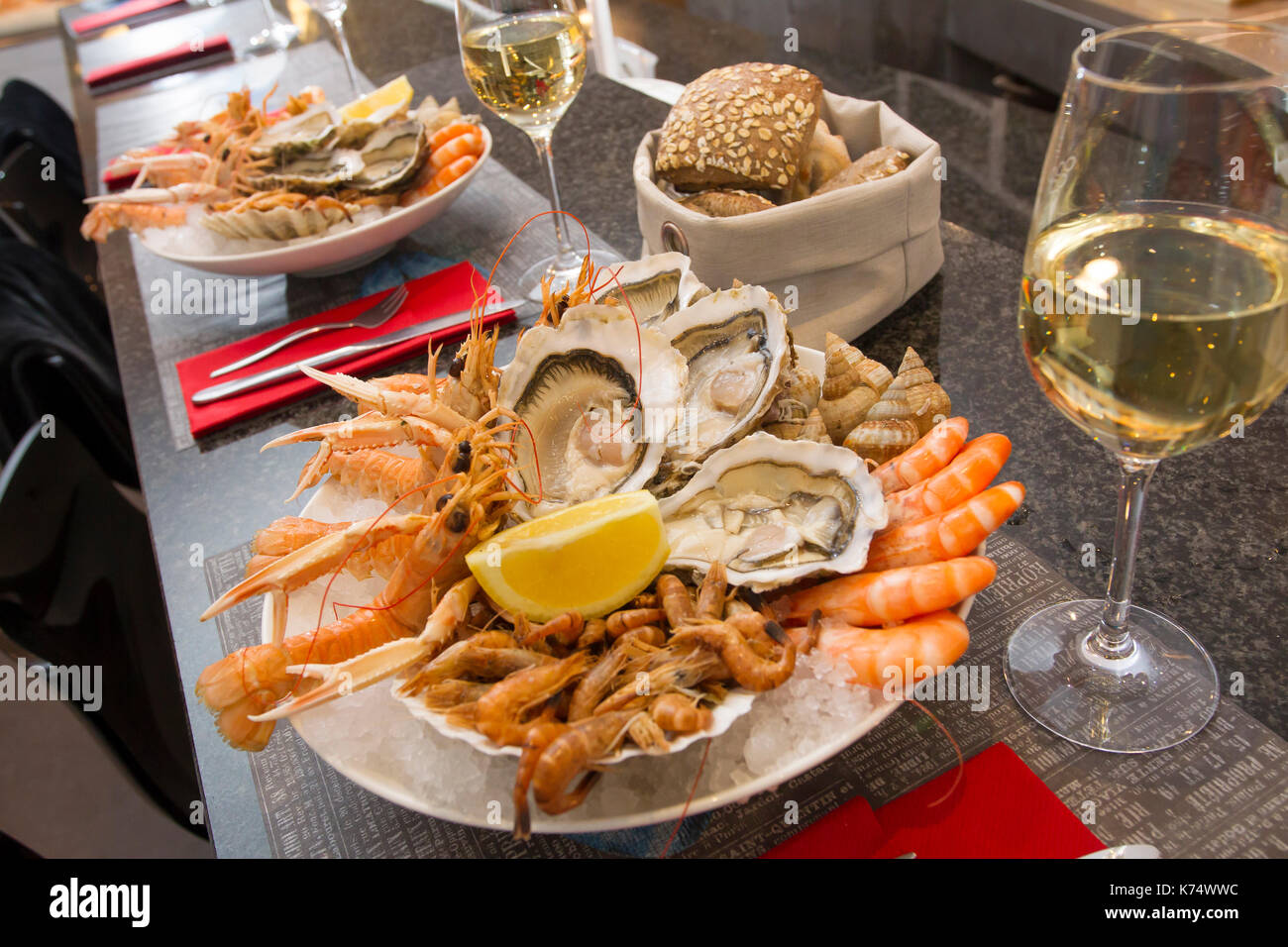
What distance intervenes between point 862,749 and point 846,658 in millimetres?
134

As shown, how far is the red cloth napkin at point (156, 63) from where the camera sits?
2.50m

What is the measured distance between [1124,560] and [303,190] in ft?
4.24

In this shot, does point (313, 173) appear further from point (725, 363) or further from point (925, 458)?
point (925, 458)

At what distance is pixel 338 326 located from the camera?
133cm

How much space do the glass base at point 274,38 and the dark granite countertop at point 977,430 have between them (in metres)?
1.04

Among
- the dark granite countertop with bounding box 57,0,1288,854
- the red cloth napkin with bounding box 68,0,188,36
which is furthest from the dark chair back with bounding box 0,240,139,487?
the red cloth napkin with bounding box 68,0,188,36

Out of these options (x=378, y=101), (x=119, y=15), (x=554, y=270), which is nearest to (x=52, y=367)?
(x=378, y=101)

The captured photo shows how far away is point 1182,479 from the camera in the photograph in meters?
0.91

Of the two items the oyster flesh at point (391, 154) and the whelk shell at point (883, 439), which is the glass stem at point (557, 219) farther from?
the whelk shell at point (883, 439)

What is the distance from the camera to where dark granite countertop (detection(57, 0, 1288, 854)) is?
79 cm

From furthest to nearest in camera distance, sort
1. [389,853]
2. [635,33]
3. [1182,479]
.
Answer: [635,33] → [1182,479] → [389,853]

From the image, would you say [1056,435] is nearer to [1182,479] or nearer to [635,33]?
[1182,479]

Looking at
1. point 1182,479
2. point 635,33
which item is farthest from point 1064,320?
point 635,33

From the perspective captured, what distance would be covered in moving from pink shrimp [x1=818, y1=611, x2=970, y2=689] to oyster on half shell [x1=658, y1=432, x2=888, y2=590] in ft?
0.19
